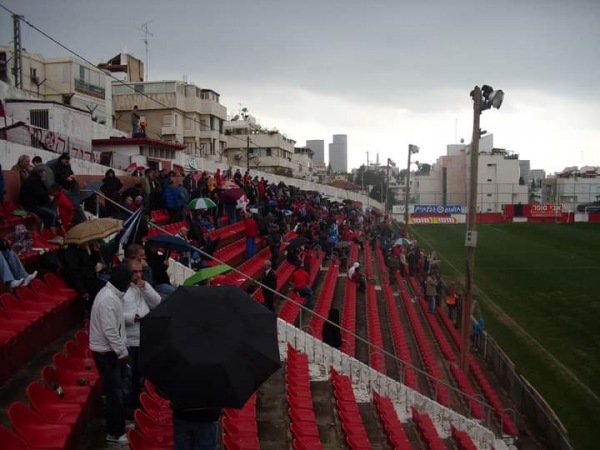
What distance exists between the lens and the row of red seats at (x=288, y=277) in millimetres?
11820

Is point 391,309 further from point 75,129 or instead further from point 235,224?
point 75,129

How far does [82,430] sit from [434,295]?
1451 cm

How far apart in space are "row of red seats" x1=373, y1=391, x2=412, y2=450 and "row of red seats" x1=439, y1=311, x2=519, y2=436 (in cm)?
252

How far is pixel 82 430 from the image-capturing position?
5020 mm

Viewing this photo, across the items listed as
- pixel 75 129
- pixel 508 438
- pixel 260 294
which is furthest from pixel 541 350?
pixel 75 129

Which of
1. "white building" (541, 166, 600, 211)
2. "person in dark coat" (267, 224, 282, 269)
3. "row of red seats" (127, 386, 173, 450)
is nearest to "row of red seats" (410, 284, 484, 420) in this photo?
"person in dark coat" (267, 224, 282, 269)

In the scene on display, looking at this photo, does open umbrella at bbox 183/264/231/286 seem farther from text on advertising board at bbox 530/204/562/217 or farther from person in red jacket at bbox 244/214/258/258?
text on advertising board at bbox 530/204/562/217

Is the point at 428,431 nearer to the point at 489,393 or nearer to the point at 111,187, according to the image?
the point at 489,393

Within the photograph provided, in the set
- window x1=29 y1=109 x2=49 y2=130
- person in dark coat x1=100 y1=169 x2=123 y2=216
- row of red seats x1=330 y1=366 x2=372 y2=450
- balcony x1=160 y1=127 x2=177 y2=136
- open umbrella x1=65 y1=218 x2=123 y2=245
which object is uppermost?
balcony x1=160 y1=127 x2=177 y2=136

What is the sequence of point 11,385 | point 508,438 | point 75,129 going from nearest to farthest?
point 11,385
point 508,438
point 75,129

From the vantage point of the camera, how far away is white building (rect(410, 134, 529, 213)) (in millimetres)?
73000

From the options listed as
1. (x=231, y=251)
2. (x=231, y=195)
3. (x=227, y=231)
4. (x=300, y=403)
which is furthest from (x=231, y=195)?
(x=300, y=403)

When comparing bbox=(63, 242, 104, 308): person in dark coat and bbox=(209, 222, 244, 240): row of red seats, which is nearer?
bbox=(63, 242, 104, 308): person in dark coat

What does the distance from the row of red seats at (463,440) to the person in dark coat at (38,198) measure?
23.8 feet
